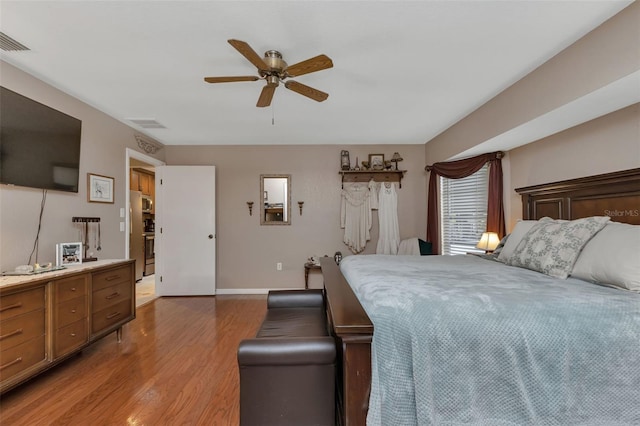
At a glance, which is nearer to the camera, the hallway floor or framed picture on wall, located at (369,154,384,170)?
the hallway floor

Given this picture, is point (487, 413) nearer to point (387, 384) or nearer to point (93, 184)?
point (387, 384)

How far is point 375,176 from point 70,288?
13.1ft

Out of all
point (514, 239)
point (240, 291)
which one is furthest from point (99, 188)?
point (514, 239)

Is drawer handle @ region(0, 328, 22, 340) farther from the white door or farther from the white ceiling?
the white door

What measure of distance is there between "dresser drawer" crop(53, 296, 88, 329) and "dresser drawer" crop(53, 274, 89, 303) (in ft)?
0.12

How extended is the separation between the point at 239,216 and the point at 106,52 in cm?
288

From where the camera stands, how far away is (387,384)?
3.66 ft

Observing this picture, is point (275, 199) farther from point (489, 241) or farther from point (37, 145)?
point (489, 241)

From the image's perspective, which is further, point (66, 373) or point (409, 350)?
point (66, 373)

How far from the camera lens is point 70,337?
7.13ft

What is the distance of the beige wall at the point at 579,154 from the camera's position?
2117 millimetres

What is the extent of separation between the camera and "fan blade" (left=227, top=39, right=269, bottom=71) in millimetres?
1646

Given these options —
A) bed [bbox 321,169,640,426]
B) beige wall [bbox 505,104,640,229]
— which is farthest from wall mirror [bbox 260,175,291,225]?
bed [bbox 321,169,640,426]

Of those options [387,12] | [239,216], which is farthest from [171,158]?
[387,12]
